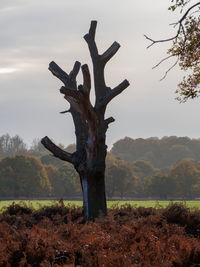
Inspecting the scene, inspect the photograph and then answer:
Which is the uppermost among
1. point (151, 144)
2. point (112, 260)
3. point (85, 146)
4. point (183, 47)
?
point (151, 144)

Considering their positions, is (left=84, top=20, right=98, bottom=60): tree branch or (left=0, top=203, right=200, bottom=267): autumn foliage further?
(left=84, top=20, right=98, bottom=60): tree branch

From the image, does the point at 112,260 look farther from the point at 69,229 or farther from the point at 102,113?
the point at 102,113

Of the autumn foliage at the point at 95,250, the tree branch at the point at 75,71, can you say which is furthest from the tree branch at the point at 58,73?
the autumn foliage at the point at 95,250

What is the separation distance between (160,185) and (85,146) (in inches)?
2669

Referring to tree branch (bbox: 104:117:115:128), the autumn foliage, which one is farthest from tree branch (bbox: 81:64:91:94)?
the autumn foliage

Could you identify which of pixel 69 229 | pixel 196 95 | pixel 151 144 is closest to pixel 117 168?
pixel 151 144

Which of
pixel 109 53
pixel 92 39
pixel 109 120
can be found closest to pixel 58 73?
pixel 92 39

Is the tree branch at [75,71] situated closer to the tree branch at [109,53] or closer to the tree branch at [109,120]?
the tree branch at [109,53]

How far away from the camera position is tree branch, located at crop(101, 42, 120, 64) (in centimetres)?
1738

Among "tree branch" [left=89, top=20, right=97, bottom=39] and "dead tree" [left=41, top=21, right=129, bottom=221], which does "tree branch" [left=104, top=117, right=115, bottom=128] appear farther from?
"tree branch" [left=89, top=20, right=97, bottom=39]

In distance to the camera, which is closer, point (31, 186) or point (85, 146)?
point (85, 146)

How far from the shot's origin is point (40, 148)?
175 metres

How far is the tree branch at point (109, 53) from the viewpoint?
684 inches

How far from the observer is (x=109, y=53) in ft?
57.1
